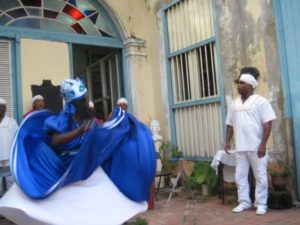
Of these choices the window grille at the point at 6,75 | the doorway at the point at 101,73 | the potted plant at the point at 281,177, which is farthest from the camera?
the doorway at the point at 101,73

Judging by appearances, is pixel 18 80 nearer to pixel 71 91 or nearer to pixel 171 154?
pixel 171 154

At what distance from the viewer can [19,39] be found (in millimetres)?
7211

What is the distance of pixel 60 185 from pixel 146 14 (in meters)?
6.26

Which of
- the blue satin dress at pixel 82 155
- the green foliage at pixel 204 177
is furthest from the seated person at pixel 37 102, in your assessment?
the blue satin dress at pixel 82 155

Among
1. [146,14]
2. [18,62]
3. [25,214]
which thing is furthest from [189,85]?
[25,214]

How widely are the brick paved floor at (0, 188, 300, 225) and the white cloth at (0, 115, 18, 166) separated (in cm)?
102

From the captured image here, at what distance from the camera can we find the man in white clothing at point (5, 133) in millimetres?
6086

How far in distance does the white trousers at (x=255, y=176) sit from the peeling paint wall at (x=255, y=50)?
2.31ft

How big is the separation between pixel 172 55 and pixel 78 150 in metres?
5.20

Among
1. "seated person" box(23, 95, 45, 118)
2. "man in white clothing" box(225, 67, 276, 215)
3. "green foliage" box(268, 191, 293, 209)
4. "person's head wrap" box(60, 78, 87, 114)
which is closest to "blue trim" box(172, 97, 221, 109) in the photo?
"man in white clothing" box(225, 67, 276, 215)

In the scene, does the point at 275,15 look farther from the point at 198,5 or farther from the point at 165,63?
the point at 165,63

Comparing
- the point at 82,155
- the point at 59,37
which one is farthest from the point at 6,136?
the point at 82,155

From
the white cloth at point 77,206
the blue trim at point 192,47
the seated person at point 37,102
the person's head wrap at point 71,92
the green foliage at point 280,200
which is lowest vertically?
the green foliage at point 280,200

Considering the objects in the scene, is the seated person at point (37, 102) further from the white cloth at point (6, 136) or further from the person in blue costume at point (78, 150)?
the person in blue costume at point (78, 150)
